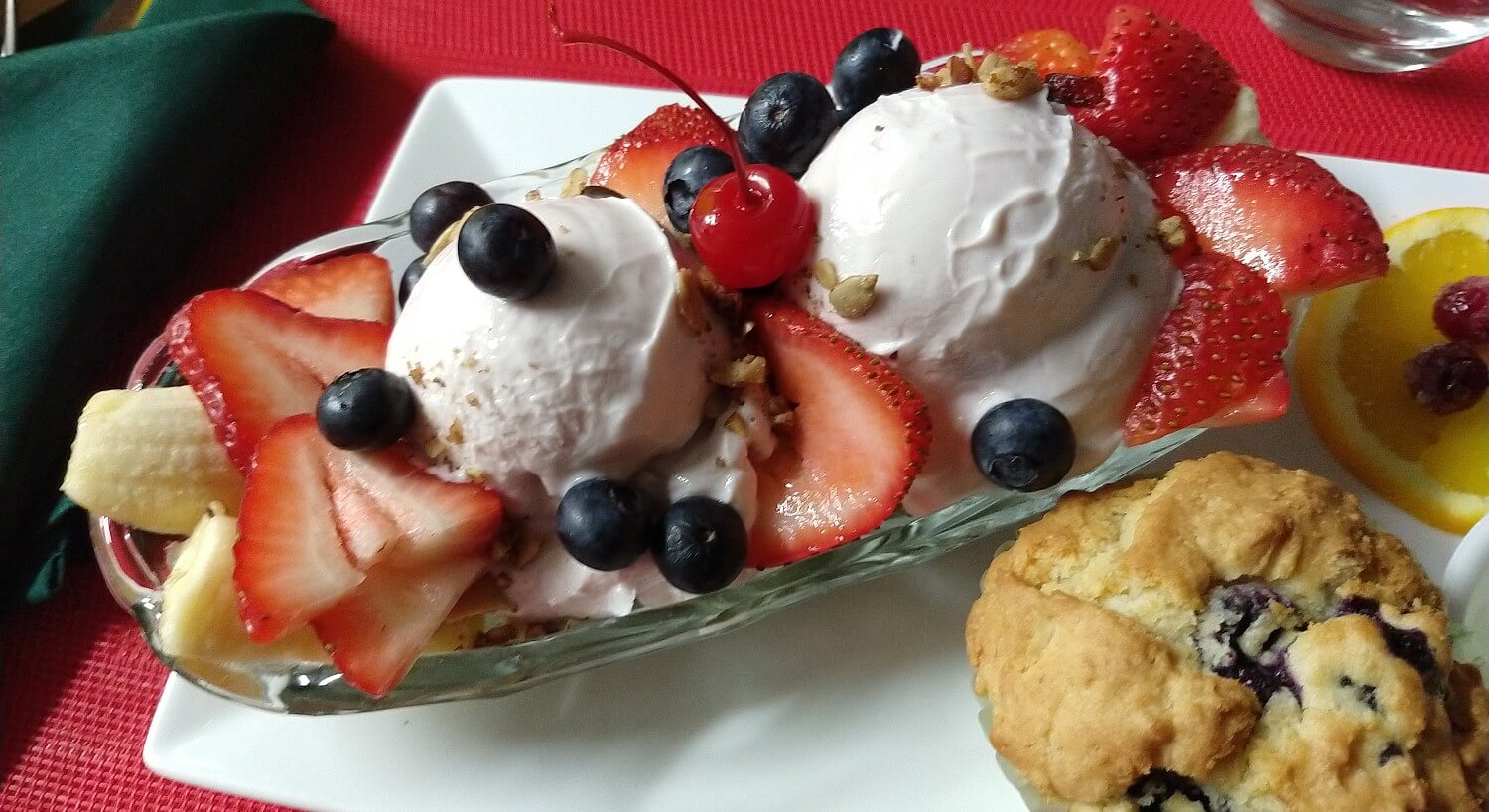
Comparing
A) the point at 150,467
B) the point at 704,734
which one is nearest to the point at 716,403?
the point at 704,734

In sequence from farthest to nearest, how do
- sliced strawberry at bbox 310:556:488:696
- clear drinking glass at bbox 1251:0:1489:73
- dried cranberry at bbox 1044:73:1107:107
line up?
1. clear drinking glass at bbox 1251:0:1489:73
2. dried cranberry at bbox 1044:73:1107:107
3. sliced strawberry at bbox 310:556:488:696

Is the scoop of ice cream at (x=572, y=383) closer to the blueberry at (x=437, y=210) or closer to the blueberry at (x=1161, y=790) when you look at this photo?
the blueberry at (x=437, y=210)

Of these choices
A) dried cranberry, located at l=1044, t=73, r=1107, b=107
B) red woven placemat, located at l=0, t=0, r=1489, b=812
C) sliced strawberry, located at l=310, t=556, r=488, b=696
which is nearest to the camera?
sliced strawberry, located at l=310, t=556, r=488, b=696

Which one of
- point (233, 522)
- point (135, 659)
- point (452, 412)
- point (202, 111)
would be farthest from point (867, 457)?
point (202, 111)

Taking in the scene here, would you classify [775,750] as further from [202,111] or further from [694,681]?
[202,111]

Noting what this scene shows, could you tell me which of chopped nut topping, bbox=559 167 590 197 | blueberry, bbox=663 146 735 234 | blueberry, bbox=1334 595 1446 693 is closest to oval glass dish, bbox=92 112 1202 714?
blueberry, bbox=1334 595 1446 693

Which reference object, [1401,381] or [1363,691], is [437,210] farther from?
[1401,381]

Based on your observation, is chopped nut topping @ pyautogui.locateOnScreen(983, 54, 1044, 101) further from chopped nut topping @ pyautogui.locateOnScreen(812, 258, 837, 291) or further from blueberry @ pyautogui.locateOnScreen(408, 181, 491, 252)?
blueberry @ pyautogui.locateOnScreen(408, 181, 491, 252)

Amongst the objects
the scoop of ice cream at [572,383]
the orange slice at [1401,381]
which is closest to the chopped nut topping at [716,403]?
the scoop of ice cream at [572,383]
